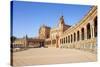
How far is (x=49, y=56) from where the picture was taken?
8.97 ft

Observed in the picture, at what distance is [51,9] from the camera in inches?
108

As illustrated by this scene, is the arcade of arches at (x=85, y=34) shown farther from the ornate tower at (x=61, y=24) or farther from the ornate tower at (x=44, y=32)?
the ornate tower at (x=44, y=32)

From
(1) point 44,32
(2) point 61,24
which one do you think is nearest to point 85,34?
(2) point 61,24

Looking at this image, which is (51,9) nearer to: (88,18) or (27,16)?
(27,16)

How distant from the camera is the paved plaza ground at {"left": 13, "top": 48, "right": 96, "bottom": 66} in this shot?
102 inches

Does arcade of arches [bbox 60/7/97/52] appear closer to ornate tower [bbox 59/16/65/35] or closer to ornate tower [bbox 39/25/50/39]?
ornate tower [bbox 59/16/65/35]

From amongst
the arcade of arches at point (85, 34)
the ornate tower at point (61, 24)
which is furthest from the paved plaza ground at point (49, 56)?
the ornate tower at point (61, 24)

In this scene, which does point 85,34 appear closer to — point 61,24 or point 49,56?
point 61,24

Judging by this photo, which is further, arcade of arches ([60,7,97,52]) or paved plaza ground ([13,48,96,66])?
arcade of arches ([60,7,97,52])

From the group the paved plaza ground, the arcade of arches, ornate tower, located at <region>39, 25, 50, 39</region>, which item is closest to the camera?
the paved plaza ground

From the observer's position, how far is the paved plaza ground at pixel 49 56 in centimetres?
259

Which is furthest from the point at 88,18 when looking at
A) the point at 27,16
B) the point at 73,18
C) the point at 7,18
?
the point at 7,18

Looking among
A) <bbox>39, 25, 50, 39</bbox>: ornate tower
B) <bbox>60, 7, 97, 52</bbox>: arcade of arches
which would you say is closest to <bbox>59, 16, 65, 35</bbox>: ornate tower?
<bbox>60, 7, 97, 52</bbox>: arcade of arches

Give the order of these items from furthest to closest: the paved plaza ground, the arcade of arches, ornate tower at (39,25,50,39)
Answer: the arcade of arches
ornate tower at (39,25,50,39)
the paved plaza ground
